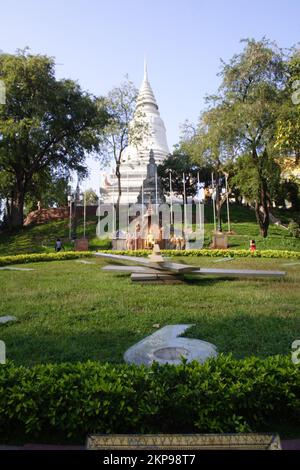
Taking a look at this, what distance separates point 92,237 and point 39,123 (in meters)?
8.77

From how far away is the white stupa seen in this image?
48.3m

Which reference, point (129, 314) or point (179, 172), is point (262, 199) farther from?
point (129, 314)

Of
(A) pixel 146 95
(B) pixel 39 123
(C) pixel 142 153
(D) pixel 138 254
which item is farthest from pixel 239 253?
(A) pixel 146 95

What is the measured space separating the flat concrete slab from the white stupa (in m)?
40.4

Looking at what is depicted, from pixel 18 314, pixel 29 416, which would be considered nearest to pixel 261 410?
pixel 29 416

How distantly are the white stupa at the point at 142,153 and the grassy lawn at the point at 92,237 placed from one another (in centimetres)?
1281

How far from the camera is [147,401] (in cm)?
351

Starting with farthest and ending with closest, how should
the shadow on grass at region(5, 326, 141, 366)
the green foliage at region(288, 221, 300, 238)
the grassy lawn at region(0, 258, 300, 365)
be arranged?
the green foliage at region(288, 221, 300, 238) < the grassy lawn at region(0, 258, 300, 365) < the shadow on grass at region(5, 326, 141, 366)

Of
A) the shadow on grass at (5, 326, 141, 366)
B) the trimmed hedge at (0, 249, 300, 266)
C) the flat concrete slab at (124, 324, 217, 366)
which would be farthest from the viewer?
the trimmed hedge at (0, 249, 300, 266)

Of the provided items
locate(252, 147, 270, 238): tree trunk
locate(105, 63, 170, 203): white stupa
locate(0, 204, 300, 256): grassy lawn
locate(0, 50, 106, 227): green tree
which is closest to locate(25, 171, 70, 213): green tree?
locate(0, 50, 106, 227): green tree

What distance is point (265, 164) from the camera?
24609 mm

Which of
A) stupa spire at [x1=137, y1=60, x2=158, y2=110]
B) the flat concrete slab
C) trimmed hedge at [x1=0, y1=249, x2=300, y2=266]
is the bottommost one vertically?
the flat concrete slab

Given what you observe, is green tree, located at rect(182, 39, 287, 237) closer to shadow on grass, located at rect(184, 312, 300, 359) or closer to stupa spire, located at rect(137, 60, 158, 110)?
shadow on grass, located at rect(184, 312, 300, 359)

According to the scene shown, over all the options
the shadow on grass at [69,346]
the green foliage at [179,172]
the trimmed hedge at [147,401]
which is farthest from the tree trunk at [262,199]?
the trimmed hedge at [147,401]
